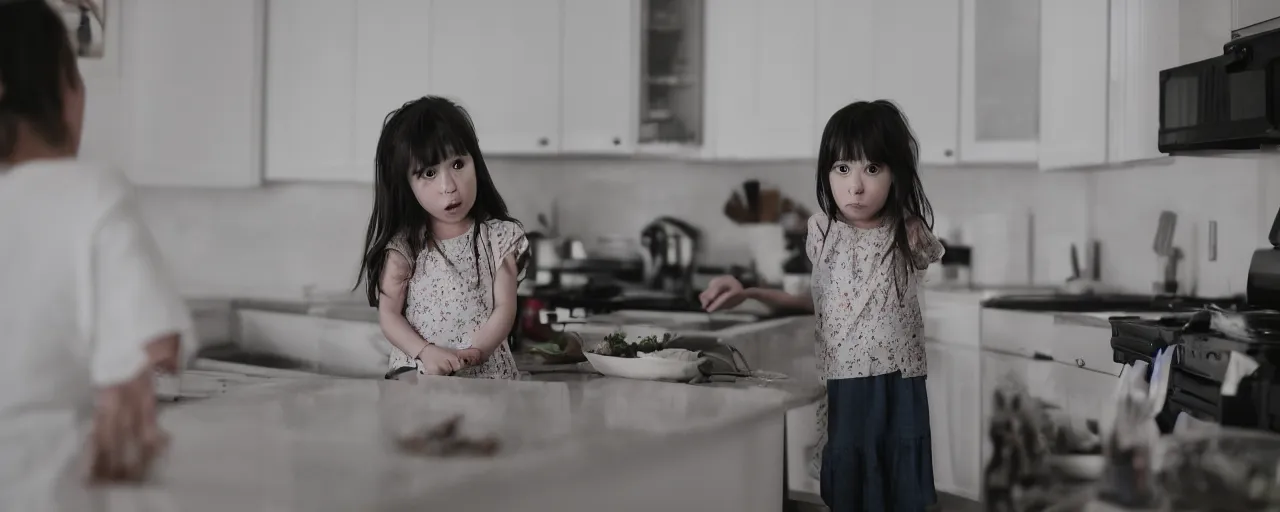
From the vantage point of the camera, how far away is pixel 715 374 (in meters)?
1.44

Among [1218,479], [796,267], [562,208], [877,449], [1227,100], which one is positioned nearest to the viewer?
[1218,479]

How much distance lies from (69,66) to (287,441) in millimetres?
348

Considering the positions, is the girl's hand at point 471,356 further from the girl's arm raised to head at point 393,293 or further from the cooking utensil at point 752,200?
the cooking utensil at point 752,200

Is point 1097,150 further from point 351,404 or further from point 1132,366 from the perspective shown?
point 351,404

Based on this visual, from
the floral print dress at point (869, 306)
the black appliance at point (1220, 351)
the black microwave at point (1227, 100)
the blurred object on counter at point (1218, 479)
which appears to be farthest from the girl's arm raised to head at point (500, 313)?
the black microwave at point (1227, 100)

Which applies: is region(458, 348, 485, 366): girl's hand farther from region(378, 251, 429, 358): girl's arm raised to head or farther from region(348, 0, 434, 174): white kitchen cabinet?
region(348, 0, 434, 174): white kitchen cabinet

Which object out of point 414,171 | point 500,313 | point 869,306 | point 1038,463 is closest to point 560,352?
point 500,313

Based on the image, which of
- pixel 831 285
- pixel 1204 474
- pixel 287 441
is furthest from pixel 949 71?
pixel 287 441

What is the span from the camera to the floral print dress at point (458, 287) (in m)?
1.58

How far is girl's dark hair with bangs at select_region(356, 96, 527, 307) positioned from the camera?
1492 mm

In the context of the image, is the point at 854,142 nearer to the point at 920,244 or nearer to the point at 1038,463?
the point at 920,244

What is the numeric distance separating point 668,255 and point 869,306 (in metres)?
Answer: 1.53

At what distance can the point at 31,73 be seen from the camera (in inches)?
32.4

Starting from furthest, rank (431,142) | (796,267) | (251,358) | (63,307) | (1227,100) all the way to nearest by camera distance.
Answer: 1. (796,267)
2. (251,358)
3. (1227,100)
4. (431,142)
5. (63,307)
